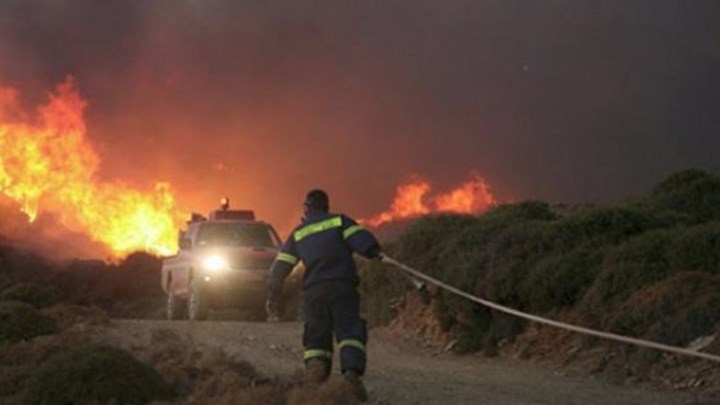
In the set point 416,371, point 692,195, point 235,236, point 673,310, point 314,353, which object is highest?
point 692,195

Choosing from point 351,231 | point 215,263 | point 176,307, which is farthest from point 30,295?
point 351,231

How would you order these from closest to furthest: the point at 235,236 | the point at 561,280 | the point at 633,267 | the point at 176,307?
the point at 633,267, the point at 561,280, the point at 235,236, the point at 176,307

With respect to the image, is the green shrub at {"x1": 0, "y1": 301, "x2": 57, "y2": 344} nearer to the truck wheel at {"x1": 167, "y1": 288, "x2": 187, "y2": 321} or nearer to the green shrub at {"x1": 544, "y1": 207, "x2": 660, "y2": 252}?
the truck wheel at {"x1": 167, "y1": 288, "x2": 187, "y2": 321}

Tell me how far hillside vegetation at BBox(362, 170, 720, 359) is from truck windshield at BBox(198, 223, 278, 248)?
2.59m

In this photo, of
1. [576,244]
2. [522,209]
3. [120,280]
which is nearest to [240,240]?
[522,209]

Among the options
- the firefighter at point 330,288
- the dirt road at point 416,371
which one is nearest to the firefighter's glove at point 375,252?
the firefighter at point 330,288

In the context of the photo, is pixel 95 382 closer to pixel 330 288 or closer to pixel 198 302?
pixel 330 288

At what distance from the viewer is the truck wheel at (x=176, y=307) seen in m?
25.5

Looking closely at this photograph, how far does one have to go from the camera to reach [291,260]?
1033cm

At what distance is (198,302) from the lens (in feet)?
76.3

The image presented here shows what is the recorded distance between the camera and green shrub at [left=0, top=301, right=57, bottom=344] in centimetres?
1769

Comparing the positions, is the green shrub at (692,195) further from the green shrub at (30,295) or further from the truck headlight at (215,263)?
the green shrub at (30,295)

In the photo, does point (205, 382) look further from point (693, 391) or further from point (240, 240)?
point (240, 240)

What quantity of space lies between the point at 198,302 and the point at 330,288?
13.7 m
